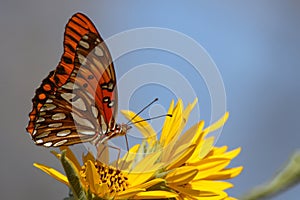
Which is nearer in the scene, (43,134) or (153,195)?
(153,195)

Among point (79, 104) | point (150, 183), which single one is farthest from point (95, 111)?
point (150, 183)

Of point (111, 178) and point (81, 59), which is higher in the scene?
point (81, 59)

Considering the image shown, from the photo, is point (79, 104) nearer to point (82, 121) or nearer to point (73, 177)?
point (82, 121)

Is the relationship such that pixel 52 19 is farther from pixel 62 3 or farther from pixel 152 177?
pixel 152 177

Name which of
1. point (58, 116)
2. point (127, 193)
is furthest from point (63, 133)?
point (127, 193)

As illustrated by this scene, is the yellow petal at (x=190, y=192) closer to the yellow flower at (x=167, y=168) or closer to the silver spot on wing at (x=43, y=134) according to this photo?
the yellow flower at (x=167, y=168)

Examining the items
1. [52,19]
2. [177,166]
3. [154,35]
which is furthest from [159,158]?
[52,19]

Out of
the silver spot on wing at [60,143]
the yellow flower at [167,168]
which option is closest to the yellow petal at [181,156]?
the yellow flower at [167,168]
